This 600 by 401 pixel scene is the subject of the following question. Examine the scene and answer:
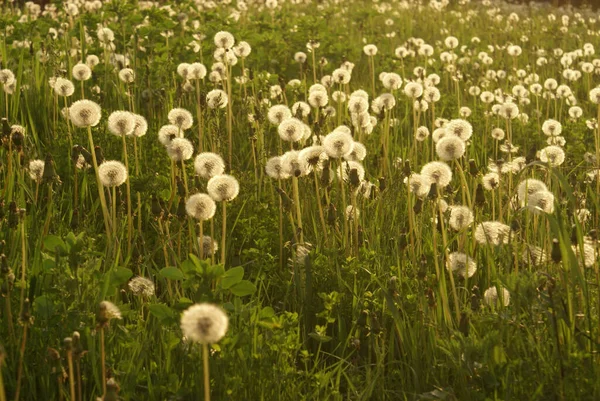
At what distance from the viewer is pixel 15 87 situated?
185 inches

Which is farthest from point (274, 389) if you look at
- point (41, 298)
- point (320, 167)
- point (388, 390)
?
point (320, 167)

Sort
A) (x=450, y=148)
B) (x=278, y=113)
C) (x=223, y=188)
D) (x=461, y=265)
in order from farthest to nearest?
(x=278, y=113)
(x=450, y=148)
(x=461, y=265)
(x=223, y=188)

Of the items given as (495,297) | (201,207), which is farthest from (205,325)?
(495,297)

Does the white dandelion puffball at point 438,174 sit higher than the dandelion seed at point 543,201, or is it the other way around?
the white dandelion puffball at point 438,174

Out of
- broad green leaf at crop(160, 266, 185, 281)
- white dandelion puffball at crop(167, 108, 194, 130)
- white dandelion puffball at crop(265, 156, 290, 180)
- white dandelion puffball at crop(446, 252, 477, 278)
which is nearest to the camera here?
broad green leaf at crop(160, 266, 185, 281)

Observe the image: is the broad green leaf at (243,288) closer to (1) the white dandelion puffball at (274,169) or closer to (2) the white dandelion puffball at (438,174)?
(2) the white dandelion puffball at (438,174)

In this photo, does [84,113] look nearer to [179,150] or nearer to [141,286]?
[179,150]

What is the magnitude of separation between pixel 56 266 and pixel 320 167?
1.59 metres

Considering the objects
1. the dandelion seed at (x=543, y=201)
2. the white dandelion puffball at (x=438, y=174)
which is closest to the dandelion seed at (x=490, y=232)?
the dandelion seed at (x=543, y=201)

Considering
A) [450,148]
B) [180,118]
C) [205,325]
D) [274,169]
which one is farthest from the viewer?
[180,118]

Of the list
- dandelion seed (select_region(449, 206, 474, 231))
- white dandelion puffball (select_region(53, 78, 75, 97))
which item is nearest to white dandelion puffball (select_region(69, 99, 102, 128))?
white dandelion puffball (select_region(53, 78, 75, 97))

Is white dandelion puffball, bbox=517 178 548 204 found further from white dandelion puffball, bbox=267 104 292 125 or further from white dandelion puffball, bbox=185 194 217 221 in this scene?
white dandelion puffball, bbox=267 104 292 125

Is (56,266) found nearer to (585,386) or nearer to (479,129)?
(585,386)

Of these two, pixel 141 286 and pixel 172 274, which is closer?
pixel 172 274
